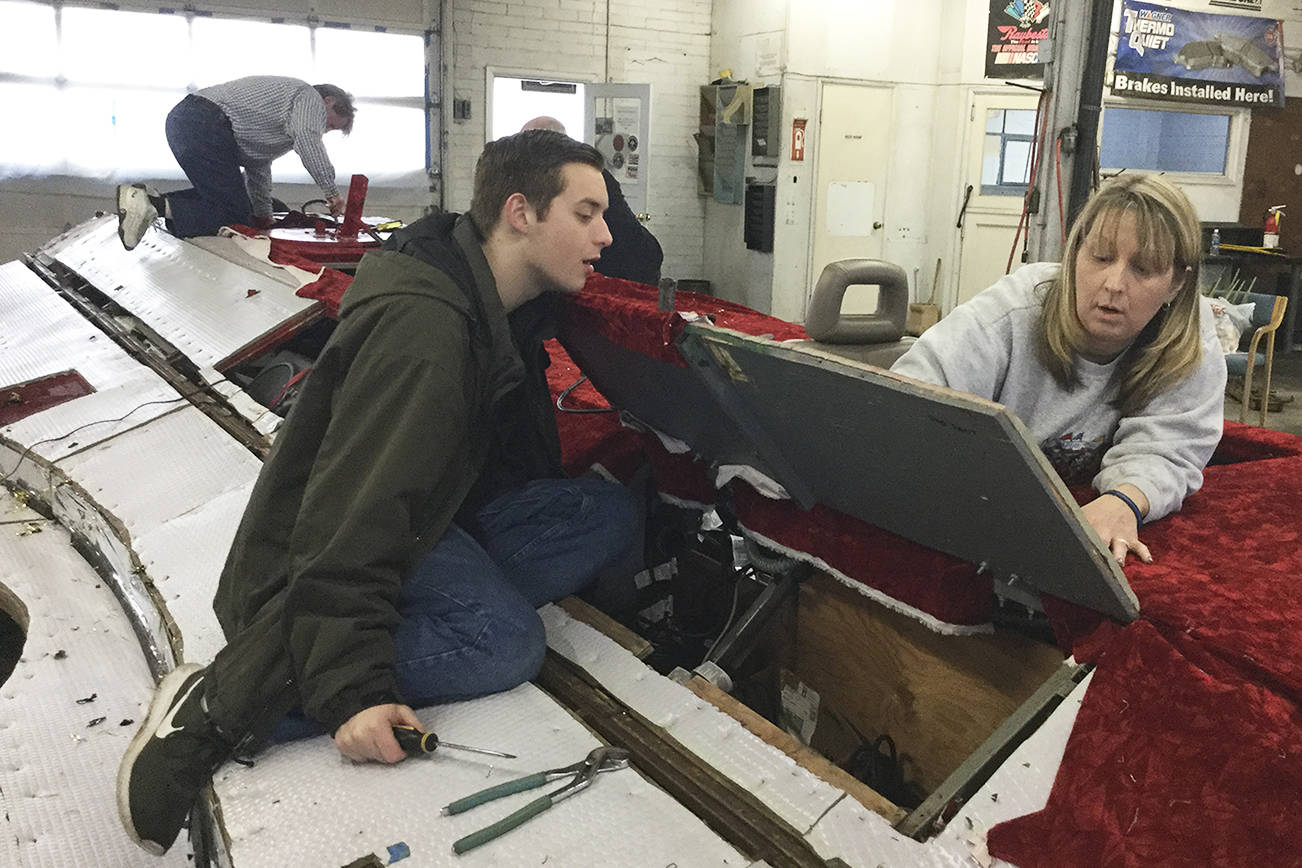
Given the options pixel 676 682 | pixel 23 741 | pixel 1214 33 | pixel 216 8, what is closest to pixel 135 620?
pixel 23 741

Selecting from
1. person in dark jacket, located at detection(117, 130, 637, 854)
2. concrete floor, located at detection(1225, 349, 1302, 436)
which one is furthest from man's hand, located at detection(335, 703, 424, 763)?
concrete floor, located at detection(1225, 349, 1302, 436)

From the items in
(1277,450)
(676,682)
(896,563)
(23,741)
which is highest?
(1277,450)

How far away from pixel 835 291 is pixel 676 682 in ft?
3.00

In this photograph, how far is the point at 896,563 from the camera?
1.83 metres

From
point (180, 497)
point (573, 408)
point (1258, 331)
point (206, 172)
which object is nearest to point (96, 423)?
point (180, 497)

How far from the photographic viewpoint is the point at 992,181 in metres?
8.69

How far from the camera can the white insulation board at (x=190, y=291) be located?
3578mm

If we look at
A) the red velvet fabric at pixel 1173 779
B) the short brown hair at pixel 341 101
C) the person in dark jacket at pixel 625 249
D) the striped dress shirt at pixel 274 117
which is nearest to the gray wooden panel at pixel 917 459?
the red velvet fabric at pixel 1173 779

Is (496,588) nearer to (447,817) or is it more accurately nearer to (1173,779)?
(447,817)

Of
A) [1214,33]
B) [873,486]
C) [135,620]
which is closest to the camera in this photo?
[873,486]

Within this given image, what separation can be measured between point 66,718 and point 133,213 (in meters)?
3.63

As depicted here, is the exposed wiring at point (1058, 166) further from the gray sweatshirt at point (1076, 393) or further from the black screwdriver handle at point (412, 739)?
the black screwdriver handle at point (412, 739)

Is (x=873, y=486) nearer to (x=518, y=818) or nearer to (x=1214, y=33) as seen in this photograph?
(x=518, y=818)

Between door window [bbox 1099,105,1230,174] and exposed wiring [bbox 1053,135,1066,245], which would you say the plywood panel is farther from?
door window [bbox 1099,105,1230,174]
